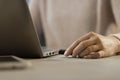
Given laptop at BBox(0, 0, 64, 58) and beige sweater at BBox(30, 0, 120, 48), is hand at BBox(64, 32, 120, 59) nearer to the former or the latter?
laptop at BBox(0, 0, 64, 58)

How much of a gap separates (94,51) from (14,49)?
0.24 meters

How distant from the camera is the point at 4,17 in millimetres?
695

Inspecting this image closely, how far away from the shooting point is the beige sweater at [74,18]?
1.40m

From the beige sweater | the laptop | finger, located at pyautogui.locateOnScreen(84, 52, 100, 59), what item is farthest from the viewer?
the beige sweater

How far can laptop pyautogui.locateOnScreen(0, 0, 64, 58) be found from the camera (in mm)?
685

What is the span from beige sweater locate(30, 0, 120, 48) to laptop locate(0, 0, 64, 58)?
2.12 ft

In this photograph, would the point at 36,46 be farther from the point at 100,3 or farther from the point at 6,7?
the point at 100,3

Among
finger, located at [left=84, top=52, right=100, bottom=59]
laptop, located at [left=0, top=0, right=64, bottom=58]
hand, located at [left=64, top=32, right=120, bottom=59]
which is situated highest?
laptop, located at [left=0, top=0, right=64, bottom=58]

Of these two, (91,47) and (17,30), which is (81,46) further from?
(17,30)

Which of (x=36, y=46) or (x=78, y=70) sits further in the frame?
(x=36, y=46)

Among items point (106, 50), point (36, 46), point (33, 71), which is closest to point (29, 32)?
point (36, 46)

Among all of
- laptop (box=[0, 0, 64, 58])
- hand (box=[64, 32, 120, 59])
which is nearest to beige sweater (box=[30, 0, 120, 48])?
hand (box=[64, 32, 120, 59])

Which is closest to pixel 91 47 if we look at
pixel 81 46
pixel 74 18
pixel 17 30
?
pixel 81 46

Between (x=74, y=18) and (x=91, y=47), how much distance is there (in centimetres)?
65
